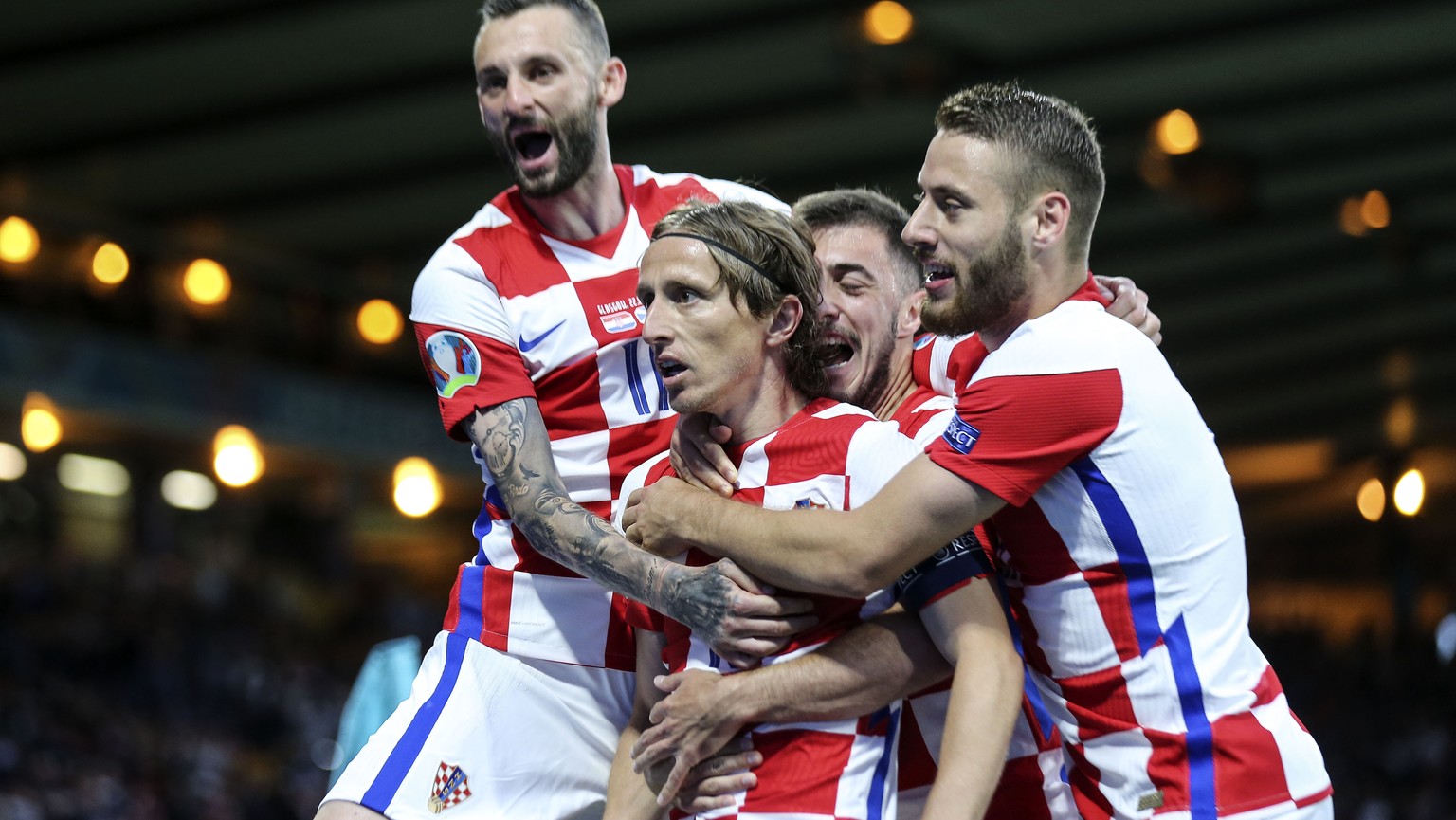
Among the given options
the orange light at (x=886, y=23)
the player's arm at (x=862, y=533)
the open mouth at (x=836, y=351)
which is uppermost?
the orange light at (x=886, y=23)

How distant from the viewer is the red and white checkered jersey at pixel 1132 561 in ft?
8.40

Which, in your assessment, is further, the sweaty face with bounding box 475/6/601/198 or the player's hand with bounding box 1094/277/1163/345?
the sweaty face with bounding box 475/6/601/198

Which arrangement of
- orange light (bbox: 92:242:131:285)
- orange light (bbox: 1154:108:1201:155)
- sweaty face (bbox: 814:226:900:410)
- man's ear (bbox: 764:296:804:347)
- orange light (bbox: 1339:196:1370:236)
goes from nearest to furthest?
man's ear (bbox: 764:296:804:347) < sweaty face (bbox: 814:226:900:410) < orange light (bbox: 1154:108:1201:155) < orange light (bbox: 92:242:131:285) < orange light (bbox: 1339:196:1370:236)

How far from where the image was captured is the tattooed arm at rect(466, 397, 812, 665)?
106 inches

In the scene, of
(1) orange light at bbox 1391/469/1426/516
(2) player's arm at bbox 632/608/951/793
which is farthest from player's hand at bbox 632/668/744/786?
(1) orange light at bbox 1391/469/1426/516

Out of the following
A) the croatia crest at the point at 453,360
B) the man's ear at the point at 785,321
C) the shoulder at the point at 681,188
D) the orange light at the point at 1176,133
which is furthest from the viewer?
the orange light at the point at 1176,133

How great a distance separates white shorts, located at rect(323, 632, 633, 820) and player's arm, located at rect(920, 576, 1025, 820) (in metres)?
1.08

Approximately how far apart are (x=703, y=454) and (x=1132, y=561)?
2.53 ft

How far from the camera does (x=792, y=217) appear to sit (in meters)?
3.00

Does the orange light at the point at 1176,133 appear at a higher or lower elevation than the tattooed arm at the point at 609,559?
higher

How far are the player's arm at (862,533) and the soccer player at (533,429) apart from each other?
639 millimetres

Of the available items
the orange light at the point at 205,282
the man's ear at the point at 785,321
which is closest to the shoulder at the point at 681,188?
the man's ear at the point at 785,321

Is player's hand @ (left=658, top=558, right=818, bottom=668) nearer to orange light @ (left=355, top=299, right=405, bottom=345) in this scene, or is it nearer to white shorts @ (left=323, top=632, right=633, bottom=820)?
white shorts @ (left=323, top=632, right=633, bottom=820)

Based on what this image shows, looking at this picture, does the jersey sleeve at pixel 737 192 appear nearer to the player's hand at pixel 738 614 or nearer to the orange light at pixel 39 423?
the player's hand at pixel 738 614
